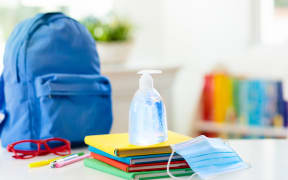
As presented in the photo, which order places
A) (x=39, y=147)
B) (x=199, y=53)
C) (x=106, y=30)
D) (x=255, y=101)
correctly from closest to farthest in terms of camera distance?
(x=39, y=147), (x=106, y=30), (x=255, y=101), (x=199, y=53)

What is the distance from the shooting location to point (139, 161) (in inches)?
36.7

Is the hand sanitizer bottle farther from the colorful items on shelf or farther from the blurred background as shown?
the colorful items on shelf

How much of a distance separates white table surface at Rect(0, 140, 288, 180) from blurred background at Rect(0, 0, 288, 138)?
1.38m

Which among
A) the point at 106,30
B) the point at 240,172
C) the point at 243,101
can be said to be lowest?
the point at 243,101

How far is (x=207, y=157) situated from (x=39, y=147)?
1.45 feet

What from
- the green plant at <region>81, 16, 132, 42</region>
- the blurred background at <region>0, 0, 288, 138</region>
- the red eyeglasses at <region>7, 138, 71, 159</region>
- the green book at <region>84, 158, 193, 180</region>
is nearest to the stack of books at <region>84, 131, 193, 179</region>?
the green book at <region>84, 158, 193, 180</region>

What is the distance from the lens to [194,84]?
355 centimetres

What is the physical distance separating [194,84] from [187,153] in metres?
2.63

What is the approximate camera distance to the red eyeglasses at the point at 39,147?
46.8 inches

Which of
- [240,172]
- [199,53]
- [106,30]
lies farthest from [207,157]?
[199,53]

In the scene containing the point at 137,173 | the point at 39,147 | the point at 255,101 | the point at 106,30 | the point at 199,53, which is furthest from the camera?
the point at 199,53

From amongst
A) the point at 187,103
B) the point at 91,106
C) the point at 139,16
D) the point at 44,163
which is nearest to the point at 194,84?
the point at 187,103

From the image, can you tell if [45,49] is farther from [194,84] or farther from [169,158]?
[194,84]

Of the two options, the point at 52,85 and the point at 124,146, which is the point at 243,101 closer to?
the point at 52,85
